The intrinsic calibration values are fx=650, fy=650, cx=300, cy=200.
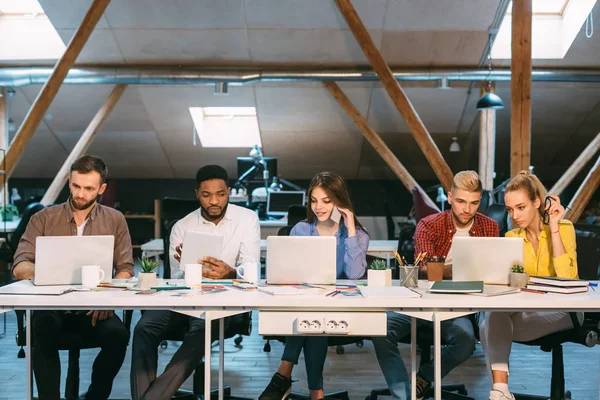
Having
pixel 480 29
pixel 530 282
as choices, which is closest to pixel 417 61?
pixel 480 29

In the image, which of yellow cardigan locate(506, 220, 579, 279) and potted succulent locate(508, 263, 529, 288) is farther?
yellow cardigan locate(506, 220, 579, 279)

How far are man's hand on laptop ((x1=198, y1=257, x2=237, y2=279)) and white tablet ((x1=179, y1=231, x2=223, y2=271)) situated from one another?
1.8 inches

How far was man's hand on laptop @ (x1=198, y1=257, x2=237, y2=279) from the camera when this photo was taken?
10.0 ft

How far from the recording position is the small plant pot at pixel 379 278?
2881mm

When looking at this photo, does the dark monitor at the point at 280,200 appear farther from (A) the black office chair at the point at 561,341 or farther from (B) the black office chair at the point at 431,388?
(A) the black office chair at the point at 561,341

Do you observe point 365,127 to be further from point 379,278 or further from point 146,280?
point 146,280

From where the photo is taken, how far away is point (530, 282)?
2.90 metres

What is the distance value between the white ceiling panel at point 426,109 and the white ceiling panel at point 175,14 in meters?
2.61

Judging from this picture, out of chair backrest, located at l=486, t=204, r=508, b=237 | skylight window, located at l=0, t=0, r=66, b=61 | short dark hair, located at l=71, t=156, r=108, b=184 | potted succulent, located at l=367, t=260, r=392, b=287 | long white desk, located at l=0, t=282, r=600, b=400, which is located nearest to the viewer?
long white desk, located at l=0, t=282, r=600, b=400

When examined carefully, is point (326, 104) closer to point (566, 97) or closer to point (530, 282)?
point (566, 97)

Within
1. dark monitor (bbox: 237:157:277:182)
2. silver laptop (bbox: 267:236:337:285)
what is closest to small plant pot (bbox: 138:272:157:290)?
silver laptop (bbox: 267:236:337:285)

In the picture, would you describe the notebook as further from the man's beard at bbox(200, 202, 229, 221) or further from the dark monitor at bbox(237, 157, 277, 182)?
the dark monitor at bbox(237, 157, 277, 182)

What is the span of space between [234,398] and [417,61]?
685 cm

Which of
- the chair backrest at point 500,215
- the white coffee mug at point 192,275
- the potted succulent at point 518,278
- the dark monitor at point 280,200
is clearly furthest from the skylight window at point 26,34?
the potted succulent at point 518,278
